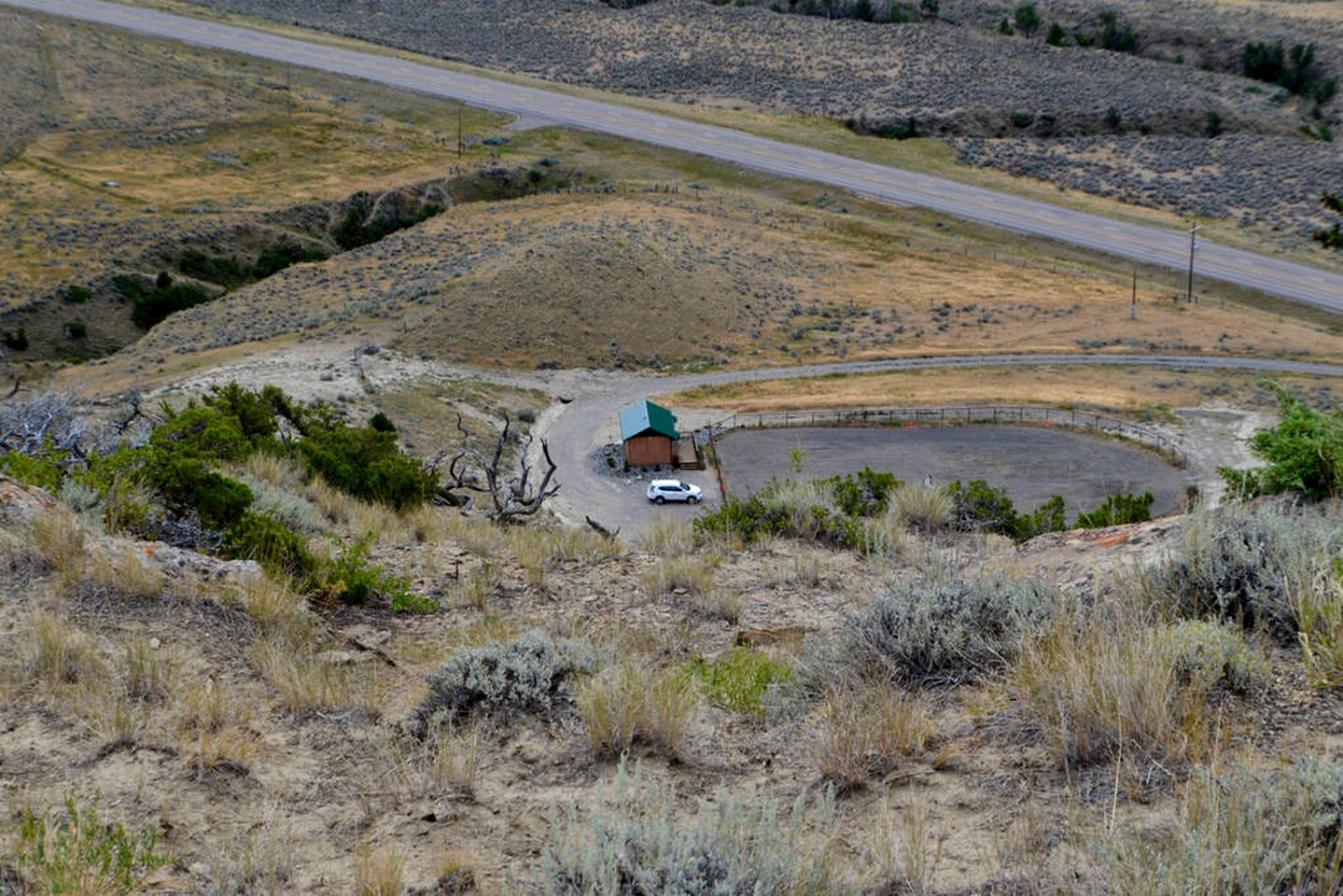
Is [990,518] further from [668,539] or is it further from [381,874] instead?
[381,874]

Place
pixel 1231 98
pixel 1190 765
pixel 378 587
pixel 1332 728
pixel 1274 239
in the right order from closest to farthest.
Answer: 1. pixel 1190 765
2. pixel 1332 728
3. pixel 378 587
4. pixel 1274 239
5. pixel 1231 98

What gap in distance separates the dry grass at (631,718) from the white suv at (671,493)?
2833 centimetres

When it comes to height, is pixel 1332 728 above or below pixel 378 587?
above

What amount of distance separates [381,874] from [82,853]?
128 centimetres

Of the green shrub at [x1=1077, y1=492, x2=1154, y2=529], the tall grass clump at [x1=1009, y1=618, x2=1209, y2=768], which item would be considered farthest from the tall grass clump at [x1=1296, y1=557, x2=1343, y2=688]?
the green shrub at [x1=1077, y1=492, x2=1154, y2=529]

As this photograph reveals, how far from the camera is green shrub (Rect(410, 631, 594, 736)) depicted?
6.89 metres

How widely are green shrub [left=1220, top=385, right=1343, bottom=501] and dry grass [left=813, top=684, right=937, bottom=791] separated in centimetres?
563

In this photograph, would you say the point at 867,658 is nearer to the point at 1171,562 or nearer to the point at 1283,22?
Answer: the point at 1171,562

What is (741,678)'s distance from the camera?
753cm

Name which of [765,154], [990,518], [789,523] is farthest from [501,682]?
[765,154]

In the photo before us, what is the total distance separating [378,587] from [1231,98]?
9802 centimetres

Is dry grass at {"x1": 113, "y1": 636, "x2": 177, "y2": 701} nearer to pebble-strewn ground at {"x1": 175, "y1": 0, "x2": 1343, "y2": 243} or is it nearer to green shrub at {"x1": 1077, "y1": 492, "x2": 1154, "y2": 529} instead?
green shrub at {"x1": 1077, "y1": 492, "x2": 1154, "y2": 529}

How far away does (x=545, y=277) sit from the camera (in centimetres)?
5125

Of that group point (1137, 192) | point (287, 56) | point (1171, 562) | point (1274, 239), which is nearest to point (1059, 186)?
point (1137, 192)
